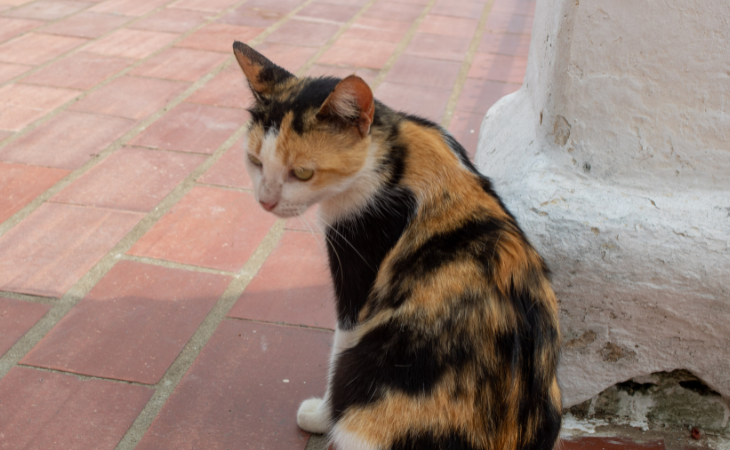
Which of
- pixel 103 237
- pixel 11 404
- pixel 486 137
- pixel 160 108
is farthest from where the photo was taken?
pixel 160 108

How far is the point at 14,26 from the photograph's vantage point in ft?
15.3

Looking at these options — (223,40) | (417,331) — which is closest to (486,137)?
(417,331)

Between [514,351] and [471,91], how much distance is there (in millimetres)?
2895

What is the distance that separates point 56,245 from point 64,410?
922 millimetres

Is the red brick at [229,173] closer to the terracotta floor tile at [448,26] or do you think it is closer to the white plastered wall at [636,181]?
the white plastered wall at [636,181]

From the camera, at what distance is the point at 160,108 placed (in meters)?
3.67

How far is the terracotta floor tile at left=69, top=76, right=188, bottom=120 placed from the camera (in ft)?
11.9

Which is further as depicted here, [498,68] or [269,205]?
[498,68]

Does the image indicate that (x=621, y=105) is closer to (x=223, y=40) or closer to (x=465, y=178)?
(x=465, y=178)

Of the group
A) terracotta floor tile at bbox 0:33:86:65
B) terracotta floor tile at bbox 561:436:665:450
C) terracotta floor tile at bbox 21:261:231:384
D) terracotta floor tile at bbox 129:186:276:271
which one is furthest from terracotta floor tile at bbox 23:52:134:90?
terracotta floor tile at bbox 561:436:665:450

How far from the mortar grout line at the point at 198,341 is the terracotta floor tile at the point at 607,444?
4.15 feet

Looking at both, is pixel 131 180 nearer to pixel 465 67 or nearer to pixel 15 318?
pixel 15 318

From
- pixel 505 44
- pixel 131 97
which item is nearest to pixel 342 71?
pixel 131 97

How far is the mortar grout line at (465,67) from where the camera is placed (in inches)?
146
